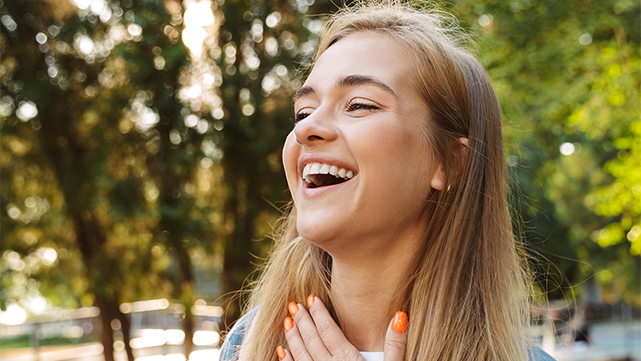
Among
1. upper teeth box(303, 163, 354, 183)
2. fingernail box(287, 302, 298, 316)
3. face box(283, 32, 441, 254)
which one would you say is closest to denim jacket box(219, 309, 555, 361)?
fingernail box(287, 302, 298, 316)

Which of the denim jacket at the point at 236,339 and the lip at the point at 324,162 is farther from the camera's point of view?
the denim jacket at the point at 236,339

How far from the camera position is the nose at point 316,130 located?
149cm

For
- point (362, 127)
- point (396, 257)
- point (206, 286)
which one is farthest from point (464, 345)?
point (206, 286)

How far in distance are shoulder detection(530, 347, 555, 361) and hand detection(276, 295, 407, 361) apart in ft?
1.42

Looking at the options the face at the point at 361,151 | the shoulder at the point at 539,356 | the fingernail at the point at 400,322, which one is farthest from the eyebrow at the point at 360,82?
the shoulder at the point at 539,356

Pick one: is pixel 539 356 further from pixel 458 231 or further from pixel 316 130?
pixel 316 130

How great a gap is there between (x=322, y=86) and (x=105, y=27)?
803 cm

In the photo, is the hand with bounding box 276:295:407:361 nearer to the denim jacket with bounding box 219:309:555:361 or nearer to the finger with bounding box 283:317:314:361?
the finger with bounding box 283:317:314:361

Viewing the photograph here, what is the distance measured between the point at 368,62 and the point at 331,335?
801 mm

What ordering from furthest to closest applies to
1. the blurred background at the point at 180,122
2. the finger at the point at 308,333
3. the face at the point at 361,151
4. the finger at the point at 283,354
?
1. the blurred background at the point at 180,122
2. the finger at the point at 283,354
3. the finger at the point at 308,333
4. the face at the point at 361,151

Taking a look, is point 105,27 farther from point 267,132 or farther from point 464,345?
point 464,345

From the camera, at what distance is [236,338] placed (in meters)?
2.06

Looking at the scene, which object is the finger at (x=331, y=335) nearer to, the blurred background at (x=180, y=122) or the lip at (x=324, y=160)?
the lip at (x=324, y=160)

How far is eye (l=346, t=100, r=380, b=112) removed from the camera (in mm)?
1520
